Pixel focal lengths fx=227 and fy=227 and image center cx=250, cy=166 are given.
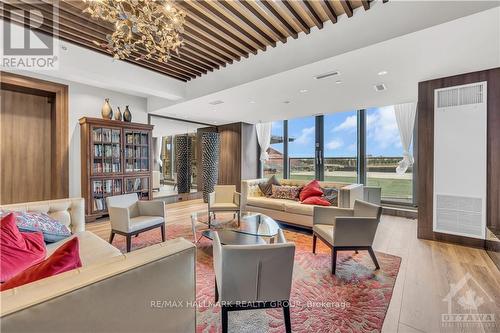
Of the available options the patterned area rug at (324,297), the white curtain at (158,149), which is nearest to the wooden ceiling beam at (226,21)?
the patterned area rug at (324,297)

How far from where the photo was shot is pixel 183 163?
6.73 m

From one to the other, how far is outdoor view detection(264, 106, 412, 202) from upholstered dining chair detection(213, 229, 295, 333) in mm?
4836

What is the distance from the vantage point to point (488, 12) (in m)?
1.92

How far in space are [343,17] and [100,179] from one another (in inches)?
188

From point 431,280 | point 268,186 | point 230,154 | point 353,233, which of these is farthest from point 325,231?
point 230,154

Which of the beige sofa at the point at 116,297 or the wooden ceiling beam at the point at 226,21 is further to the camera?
the wooden ceiling beam at the point at 226,21

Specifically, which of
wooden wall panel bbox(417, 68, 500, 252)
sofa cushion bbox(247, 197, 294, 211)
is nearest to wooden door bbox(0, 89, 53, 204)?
sofa cushion bbox(247, 197, 294, 211)

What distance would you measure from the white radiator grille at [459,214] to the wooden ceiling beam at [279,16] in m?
3.15

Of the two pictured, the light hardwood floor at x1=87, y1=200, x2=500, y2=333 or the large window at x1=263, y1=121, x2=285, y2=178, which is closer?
the light hardwood floor at x1=87, y1=200, x2=500, y2=333

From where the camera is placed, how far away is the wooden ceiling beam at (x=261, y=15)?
239cm

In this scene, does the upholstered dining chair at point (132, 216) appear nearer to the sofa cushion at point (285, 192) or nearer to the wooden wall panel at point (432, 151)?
the sofa cushion at point (285, 192)

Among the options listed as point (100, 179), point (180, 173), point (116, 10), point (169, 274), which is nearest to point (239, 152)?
point (180, 173)

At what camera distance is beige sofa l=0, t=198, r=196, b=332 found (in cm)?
71

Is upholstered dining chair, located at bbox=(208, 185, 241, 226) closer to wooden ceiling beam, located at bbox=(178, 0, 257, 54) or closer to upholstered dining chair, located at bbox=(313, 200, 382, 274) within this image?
upholstered dining chair, located at bbox=(313, 200, 382, 274)
